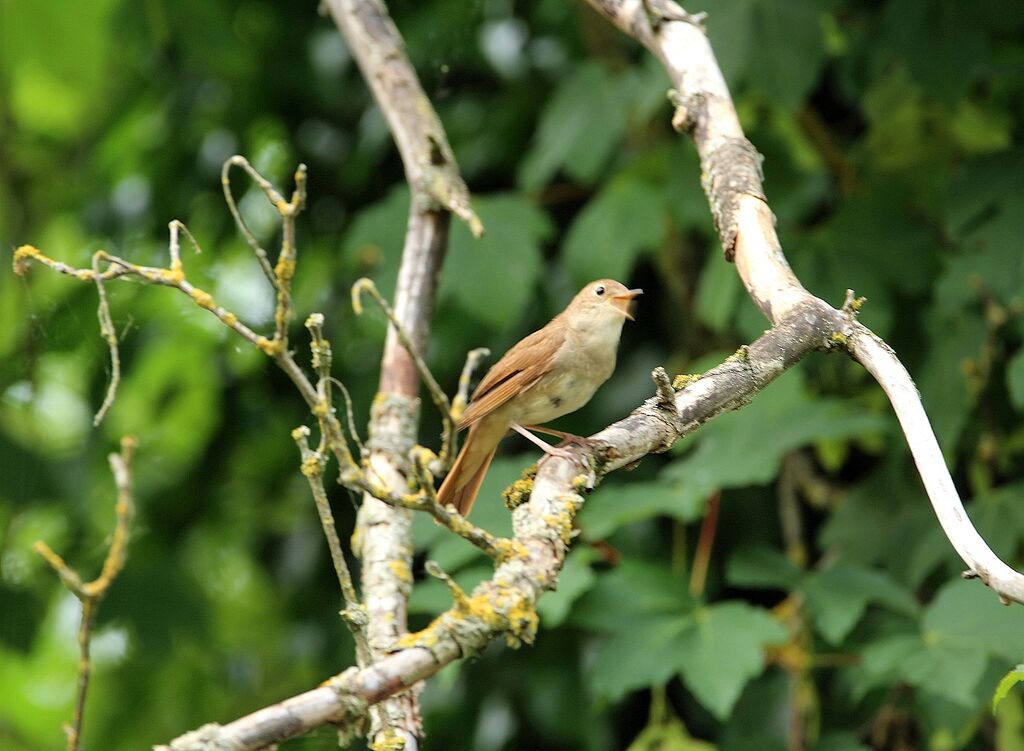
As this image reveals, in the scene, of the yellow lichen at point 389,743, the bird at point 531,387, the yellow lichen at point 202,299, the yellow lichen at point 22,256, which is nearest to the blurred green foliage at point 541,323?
the bird at point 531,387

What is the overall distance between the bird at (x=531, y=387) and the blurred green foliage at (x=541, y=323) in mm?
269

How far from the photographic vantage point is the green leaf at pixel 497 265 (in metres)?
4.17

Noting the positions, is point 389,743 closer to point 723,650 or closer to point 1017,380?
point 723,650

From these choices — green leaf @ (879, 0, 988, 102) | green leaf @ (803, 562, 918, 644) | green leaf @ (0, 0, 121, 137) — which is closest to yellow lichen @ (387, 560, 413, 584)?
green leaf @ (803, 562, 918, 644)

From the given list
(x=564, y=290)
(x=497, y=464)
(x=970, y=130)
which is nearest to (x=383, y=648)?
(x=497, y=464)

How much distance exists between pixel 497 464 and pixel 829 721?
1.59 meters

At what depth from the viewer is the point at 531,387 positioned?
11.4 feet

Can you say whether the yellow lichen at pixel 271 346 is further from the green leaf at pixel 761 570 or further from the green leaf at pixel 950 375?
the green leaf at pixel 950 375

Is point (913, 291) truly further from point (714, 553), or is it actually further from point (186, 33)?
point (186, 33)

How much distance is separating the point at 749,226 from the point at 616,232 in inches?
64.2

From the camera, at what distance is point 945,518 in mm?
1921

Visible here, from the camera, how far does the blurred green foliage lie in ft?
12.3

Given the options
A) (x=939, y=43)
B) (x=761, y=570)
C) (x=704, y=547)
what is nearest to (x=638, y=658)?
(x=761, y=570)

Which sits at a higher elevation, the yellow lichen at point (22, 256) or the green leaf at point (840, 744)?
the yellow lichen at point (22, 256)
